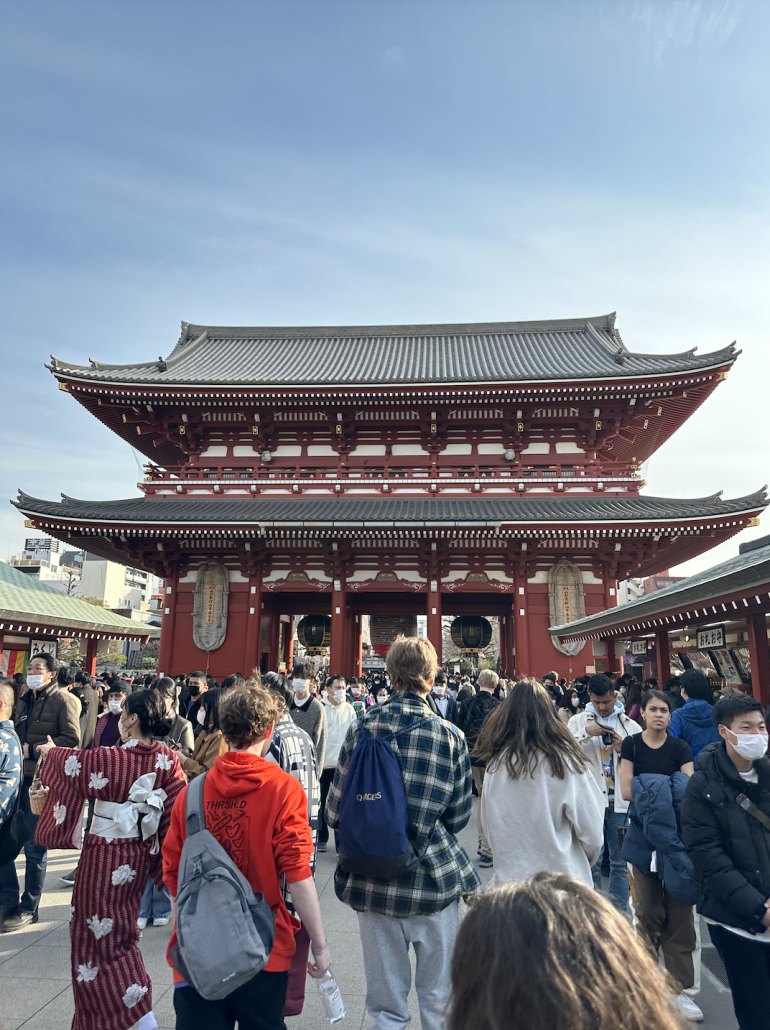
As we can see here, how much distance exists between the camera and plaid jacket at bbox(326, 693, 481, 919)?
8.98 feet

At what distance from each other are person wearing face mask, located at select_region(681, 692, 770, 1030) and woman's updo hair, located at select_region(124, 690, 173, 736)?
9.20 ft

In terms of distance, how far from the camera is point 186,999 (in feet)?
7.57

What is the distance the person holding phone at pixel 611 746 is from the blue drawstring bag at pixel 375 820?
2.25 metres

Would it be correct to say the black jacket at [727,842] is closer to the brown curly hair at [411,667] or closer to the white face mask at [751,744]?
the white face mask at [751,744]

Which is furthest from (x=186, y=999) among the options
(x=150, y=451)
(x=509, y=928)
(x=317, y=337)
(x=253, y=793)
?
(x=317, y=337)

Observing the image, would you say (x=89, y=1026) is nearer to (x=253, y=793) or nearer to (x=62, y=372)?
(x=253, y=793)

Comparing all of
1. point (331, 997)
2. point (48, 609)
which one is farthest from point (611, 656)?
point (331, 997)

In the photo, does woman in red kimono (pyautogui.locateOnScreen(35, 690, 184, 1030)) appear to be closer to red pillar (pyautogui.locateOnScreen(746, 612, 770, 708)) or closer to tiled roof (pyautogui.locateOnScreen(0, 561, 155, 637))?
red pillar (pyautogui.locateOnScreen(746, 612, 770, 708))

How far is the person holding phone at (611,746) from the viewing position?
457 centimetres

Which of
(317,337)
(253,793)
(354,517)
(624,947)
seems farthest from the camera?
(317,337)

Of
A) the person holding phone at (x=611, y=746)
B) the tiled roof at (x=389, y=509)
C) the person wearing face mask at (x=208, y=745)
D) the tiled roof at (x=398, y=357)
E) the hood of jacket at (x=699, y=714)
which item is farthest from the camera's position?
the tiled roof at (x=398, y=357)

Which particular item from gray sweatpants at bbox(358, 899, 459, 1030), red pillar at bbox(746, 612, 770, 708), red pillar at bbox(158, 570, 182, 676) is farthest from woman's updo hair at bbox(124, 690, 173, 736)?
red pillar at bbox(158, 570, 182, 676)

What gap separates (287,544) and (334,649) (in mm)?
3020

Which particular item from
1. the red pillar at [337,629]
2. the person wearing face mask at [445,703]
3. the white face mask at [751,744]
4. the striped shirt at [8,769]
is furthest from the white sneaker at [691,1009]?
the red pillar at [337,629]
